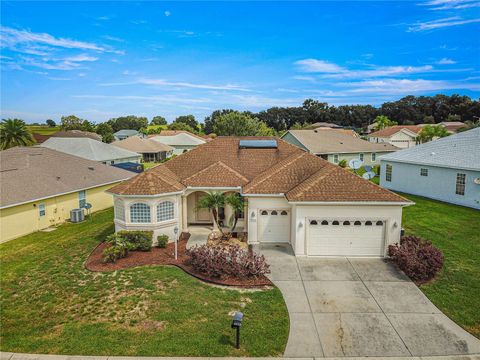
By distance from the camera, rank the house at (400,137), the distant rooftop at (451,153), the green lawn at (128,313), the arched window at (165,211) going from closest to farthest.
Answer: the green lawn at (128,313) → the arched window at (165,211) → the distant rooftop at (451,153) → the house at (400,137)

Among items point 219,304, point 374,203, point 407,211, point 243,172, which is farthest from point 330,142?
point 219,304

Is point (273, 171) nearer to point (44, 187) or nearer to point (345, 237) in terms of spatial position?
point (345, 237)

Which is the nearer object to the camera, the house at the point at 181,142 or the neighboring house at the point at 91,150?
the neighboring house at the point at 91,150

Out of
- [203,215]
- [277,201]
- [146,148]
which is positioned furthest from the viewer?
[146,148]

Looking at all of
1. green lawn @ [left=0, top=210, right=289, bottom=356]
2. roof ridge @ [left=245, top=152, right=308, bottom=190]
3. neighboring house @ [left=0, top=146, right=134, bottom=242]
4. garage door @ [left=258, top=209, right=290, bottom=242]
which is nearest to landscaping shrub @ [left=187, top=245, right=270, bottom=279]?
green lawn @ [left=0, top=210, right=289, bottom=356]

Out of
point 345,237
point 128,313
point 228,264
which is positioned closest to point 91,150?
point 228,264

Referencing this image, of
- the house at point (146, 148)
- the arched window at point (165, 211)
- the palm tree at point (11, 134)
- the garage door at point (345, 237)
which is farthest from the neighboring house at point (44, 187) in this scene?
the house at point (146, 148)

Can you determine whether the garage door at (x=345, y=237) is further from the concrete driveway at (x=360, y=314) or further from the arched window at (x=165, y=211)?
the arched window at (x=165, y=211)
